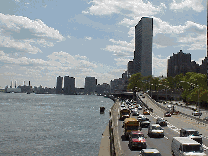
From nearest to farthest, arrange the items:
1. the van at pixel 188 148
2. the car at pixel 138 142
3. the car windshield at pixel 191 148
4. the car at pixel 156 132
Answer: the van at pixel 188 148 < the car windshield at pixel 191 148 < the car at pixel 138 142 < the car at pixel 156 132

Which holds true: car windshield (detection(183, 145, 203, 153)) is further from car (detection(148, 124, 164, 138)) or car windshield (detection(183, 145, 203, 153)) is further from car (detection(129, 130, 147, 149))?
car (detection(148, 124, 164, 138))

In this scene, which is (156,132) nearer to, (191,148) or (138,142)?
(138,142)

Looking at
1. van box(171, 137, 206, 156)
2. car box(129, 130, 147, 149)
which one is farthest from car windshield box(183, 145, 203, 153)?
car box(129, 130, 147, 149)

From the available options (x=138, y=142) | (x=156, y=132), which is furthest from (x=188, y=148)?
(x=156, y=132)

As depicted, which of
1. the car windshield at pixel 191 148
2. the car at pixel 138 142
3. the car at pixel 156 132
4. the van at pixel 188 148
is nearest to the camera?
the van at pixel 188 148

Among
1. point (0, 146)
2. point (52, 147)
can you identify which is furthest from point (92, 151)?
point (0, 146)

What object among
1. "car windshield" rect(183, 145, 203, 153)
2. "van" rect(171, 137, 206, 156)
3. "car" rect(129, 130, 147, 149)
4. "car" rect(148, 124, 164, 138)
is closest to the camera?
"van" rect(171, 137, 206, 156)

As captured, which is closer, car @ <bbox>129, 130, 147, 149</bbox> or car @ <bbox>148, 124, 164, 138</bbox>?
car @ <bbox>129, 130, 147, 149</bbox>

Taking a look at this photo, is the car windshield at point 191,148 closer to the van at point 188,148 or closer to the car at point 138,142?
the van at point 188,148

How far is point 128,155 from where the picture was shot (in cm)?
2825

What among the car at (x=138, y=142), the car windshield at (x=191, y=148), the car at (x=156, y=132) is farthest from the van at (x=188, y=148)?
the car at (x=156, y=132)

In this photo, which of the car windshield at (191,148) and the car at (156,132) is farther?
the car at (156,132)

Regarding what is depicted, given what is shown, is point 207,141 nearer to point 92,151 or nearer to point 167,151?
point 167,151

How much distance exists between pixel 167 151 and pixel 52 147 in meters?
26.1
